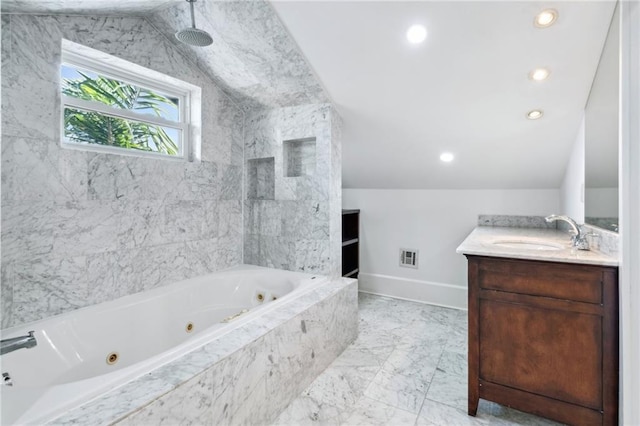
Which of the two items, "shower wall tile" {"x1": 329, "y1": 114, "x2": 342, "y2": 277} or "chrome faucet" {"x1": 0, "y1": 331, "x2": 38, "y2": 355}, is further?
"shower wall tile" {"x1": 329, "y1": 114, "x2": 342, "y2": 277}

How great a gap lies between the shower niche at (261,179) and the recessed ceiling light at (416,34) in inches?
63.0

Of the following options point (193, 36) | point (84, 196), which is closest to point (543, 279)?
point (193, 36)

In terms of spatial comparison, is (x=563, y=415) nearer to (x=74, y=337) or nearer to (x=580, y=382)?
(x=580, y=382)

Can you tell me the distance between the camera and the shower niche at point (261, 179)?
299cm

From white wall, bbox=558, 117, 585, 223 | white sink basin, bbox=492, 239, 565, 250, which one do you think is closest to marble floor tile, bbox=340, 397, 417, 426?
white sink basin, bbox=492, 239, 565, 250

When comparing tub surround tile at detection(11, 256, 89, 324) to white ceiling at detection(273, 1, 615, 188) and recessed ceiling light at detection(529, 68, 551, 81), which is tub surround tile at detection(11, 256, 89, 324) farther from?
recessed ceiling light at detection(529, 68, 551, 81)

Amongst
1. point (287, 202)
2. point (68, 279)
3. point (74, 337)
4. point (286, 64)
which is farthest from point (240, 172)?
point (74, 337)

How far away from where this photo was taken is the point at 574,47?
5.72ft

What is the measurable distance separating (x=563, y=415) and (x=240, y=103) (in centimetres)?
311

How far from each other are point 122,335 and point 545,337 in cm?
233

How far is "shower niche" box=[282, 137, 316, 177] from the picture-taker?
2.80 metres

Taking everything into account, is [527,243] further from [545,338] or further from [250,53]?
[250,53]

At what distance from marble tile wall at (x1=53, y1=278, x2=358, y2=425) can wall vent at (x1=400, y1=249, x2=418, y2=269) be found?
5.06 feet

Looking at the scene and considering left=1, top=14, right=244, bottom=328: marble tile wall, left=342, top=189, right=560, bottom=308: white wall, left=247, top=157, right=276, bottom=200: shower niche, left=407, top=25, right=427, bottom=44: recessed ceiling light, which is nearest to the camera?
left=1, top=14, right=244, bottom=328: marble tile wall
